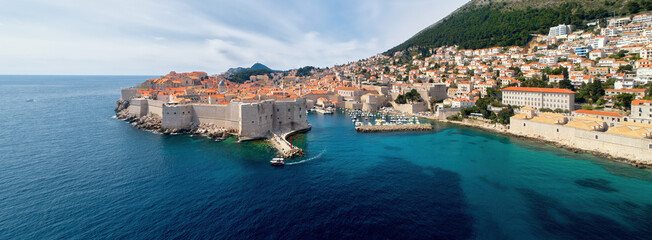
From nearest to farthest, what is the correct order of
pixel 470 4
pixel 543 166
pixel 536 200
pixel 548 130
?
pixel 536 200, pixel 543 166, pixel 548 130, pixel 470 4

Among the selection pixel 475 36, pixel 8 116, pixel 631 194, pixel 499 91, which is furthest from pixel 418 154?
pixel 475 36

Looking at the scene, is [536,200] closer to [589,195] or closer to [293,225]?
[589,195]

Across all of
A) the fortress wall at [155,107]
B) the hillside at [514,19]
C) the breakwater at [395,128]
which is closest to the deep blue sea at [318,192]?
the breakwater at [395,128]

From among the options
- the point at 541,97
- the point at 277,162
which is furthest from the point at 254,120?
the point at 541,97

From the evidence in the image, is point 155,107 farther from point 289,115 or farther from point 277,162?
point 277,162

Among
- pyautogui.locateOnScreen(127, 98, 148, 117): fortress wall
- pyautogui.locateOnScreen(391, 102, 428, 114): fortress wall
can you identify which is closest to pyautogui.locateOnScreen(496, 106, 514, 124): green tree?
pyautogui.locateOnScreen(391, 102, 428, 114): fortress wall

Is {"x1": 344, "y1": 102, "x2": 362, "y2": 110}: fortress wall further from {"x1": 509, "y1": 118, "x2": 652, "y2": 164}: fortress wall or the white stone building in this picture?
{"x1": 509, "y1": 118, "x2": 652, "y2": 164}: fortress wall
